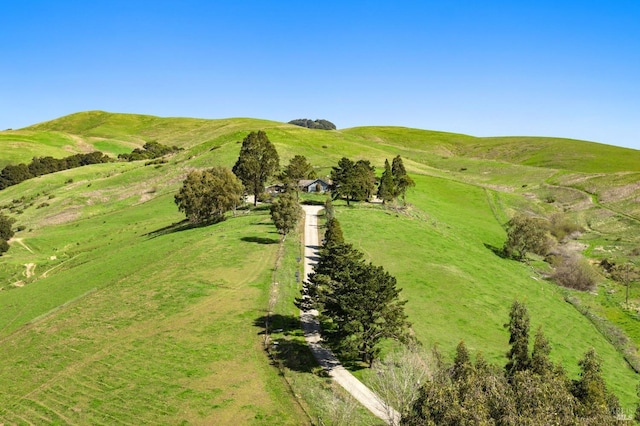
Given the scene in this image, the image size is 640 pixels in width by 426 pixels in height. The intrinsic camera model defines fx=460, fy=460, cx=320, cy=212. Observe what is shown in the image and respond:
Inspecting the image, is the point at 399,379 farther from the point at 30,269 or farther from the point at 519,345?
the point at 30,269

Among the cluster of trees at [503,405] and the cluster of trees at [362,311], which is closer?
the cluster of trees at [503,405]

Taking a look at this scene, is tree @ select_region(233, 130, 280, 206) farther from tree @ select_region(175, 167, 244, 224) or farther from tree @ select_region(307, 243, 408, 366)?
tree @ select_region(307, 243, 408, 366)

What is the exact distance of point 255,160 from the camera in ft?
329

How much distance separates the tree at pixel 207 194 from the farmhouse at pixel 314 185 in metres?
31.7

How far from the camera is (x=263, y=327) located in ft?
157

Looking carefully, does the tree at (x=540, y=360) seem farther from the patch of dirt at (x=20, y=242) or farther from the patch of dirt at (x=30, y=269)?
the patch of dirt at (x=20, y=242)

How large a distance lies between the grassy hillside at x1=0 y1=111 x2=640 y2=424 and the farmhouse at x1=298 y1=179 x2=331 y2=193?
1989 cm

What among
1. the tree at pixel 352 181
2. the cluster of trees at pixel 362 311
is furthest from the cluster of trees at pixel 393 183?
the cluster of trees at pixel 362 311

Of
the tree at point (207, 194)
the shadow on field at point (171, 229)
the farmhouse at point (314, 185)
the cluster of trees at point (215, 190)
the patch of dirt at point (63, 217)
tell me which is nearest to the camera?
the tree at point (207, 194)

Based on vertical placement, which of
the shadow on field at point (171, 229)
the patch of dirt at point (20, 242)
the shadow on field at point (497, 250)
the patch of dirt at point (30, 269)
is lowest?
the patch of dirt at point (30, 269)

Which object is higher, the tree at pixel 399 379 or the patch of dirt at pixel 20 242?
the tree at pixel 399 379

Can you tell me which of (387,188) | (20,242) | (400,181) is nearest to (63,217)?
(20,242)

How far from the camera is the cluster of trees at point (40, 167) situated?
159375 millimetres

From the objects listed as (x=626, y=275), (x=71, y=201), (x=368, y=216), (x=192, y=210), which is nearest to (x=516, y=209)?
(x=626, y=275)
